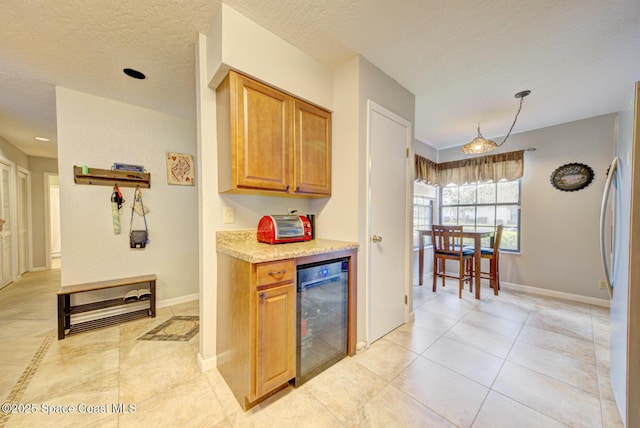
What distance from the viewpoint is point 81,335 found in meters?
2.19

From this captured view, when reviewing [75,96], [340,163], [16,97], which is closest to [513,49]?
[340,163]

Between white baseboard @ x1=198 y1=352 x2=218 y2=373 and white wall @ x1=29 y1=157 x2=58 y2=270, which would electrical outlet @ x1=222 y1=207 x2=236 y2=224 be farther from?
white wall @ x1=29 y1=157 x2=58 y2=270

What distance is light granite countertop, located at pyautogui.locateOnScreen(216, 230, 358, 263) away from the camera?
1333 millimetres

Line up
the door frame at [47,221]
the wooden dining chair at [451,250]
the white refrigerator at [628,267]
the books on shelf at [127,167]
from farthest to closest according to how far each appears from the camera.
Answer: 1. the door frame at [47,221]
2. the wooden dining chair at [451,250]
3. the books on shelf at [127,167]
4. the white refrigerator at [628,267]

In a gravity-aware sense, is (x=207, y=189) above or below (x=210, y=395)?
above

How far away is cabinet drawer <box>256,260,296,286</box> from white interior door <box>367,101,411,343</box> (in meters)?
0.85

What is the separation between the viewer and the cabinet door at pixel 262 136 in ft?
5.09

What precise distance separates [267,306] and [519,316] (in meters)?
2.91

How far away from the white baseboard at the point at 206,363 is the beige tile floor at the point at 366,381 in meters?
0.04

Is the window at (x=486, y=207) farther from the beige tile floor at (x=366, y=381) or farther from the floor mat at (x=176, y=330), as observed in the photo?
the floor mat at (x=176, y=330)

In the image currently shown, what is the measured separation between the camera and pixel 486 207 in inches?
155

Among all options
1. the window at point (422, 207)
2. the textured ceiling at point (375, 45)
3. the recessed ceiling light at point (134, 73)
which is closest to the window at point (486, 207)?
the window at point (422, 207)

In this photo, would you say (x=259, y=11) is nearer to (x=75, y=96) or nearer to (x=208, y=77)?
(x=208, y=77)

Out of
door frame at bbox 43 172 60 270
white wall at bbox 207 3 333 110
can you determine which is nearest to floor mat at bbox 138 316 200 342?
white wall at bbox 207 3 333 110
